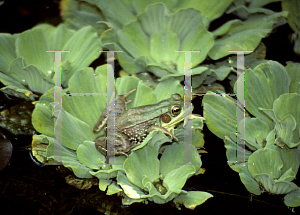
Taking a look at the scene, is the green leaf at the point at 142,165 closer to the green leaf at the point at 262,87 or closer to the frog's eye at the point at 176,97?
the frog's eye at the point at 176,97

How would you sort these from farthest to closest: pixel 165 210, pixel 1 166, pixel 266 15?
pixel 266 15 < pixel 1 166 < pixel 165 210

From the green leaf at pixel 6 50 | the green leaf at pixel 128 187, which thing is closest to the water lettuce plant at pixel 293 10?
the green leaf at pixel 128 187

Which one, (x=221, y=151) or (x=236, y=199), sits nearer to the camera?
(x=236, y=199)

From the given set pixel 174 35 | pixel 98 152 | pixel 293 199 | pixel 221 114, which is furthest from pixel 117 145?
pixel 293 199

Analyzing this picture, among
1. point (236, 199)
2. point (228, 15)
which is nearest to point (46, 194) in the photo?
point (236, 199)

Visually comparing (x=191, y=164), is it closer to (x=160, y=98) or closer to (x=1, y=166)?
(x=160, y=98)

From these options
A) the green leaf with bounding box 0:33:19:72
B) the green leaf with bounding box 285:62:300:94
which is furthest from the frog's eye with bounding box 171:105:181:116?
the green leaf with bounding box 0:33:19:72

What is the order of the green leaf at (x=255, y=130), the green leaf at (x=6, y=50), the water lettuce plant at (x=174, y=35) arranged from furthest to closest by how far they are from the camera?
the green leaf at (x=6, y=50) → the water lettuce plant at (x=174, y=35) → the green leaf at (x=255, y=130)
